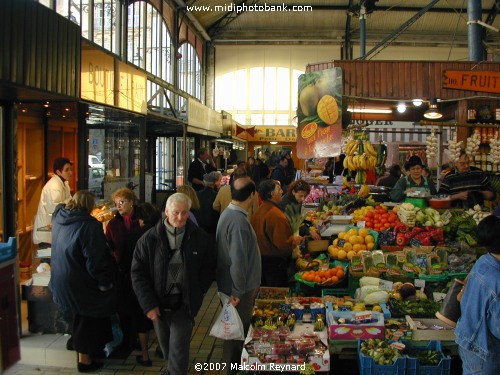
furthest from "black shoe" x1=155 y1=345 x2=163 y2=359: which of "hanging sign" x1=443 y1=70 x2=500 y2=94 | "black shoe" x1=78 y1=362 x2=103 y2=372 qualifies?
"hanging sign" x1=443 y1=70 x2=500 y2=94

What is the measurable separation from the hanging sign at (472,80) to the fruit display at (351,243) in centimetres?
448

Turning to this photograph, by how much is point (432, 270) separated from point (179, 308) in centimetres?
280

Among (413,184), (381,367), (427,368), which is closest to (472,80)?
(413,184)

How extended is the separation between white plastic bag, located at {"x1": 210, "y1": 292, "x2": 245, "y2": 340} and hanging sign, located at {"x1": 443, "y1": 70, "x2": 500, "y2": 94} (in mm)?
7087

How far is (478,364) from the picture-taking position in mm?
3031

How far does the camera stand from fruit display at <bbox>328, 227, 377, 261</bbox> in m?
5.93

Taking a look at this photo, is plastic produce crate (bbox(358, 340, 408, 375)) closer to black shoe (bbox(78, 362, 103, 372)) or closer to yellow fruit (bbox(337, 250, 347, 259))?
yellow fruit (bbox(337, 250, 347, 259))

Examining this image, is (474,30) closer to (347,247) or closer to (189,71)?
(347,247)

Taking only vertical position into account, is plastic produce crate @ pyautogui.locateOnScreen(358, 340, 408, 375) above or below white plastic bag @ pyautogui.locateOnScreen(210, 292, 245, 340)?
below

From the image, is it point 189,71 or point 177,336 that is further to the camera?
point 189,71

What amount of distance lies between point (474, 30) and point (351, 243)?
19.4ft

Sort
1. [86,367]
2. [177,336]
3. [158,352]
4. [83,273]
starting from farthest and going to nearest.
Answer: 1. [158,352]
2. [86,367]
3. [83,273]
4. [177,336]

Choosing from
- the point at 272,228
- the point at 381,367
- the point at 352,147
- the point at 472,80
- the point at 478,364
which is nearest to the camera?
the point at 478,364

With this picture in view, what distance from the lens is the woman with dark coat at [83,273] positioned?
4324 millimetres
